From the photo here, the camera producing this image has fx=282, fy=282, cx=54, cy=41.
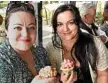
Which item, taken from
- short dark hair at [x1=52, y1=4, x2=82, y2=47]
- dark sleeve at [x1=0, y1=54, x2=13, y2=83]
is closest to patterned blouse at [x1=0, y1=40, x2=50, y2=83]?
dark sleeve at [x1=0, y1=54, x2=13, y2=83]

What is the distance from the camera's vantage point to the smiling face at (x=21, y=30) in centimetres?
111

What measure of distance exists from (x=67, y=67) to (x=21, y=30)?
0.25 m

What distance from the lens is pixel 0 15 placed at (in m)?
1.11

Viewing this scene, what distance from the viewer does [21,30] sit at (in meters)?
1.12

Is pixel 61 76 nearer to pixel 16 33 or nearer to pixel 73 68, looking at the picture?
pixel 73 68

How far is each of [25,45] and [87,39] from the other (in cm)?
29

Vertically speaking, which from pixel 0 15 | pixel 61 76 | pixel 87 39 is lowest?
pixel 61 76

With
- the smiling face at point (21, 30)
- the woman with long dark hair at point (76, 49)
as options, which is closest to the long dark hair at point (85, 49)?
the woman with long dark hair at point (76, 49)

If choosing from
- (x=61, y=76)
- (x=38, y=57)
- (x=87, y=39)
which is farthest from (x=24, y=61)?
(x=87, y=39)

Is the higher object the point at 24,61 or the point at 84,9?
the point at 84,9

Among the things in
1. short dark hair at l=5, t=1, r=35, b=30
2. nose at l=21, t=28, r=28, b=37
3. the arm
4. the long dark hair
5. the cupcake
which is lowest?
the arm

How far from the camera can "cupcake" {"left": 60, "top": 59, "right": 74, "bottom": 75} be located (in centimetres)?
118

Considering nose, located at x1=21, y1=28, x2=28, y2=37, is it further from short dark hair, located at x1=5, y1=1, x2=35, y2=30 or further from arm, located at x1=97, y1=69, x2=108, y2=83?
arm, located at x1=97, y1=69, x2=108, y2=83

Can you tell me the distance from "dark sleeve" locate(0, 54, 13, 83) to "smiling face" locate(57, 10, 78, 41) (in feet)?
0.86
